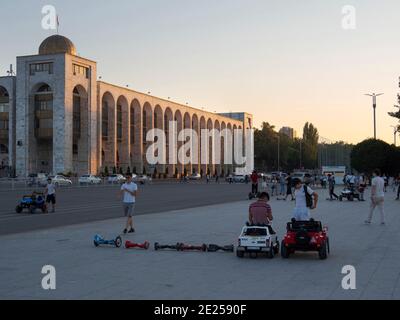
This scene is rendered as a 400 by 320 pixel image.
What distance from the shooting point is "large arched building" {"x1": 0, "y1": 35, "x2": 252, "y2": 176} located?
243ft

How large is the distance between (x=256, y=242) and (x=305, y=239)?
0.95m

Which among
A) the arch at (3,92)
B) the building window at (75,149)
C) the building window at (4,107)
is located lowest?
the building window at (75,149)

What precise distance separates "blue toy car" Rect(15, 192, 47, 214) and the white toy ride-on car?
46.1 feet

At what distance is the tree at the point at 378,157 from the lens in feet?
243

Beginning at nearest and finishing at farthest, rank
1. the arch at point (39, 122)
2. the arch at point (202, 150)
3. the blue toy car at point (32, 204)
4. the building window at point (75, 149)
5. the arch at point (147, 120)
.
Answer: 1. the blue toy car at point (32, 204)
2. the arch at point (39, 122)
3. the building window at point (75, 149)
4. the arch at point (147, 120)
5. the arch at point (202, 150)

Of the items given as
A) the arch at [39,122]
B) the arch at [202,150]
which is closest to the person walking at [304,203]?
the arch at [39,122]

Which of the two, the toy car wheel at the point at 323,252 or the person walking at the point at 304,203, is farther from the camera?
the person walking at the point at 304,203

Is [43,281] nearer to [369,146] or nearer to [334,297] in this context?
[334,297]

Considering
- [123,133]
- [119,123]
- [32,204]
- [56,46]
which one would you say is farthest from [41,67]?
[32,204]

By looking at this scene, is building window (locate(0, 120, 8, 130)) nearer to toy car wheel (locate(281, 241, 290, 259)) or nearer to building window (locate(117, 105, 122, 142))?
building window (locate(117, 105, 122, 142))

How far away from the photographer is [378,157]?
242ft

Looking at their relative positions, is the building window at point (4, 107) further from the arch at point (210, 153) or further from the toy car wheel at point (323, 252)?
the toy car wheel at point (323, 252)

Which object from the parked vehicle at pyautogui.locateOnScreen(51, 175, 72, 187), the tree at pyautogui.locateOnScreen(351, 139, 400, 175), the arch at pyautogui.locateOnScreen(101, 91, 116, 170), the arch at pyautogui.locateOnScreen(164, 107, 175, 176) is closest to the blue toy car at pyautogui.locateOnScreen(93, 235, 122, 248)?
the parked vehicle at pyautogui.locateOnScreen(51, 175, 72, 187)

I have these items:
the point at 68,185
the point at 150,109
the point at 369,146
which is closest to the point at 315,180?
the point at 369,146
